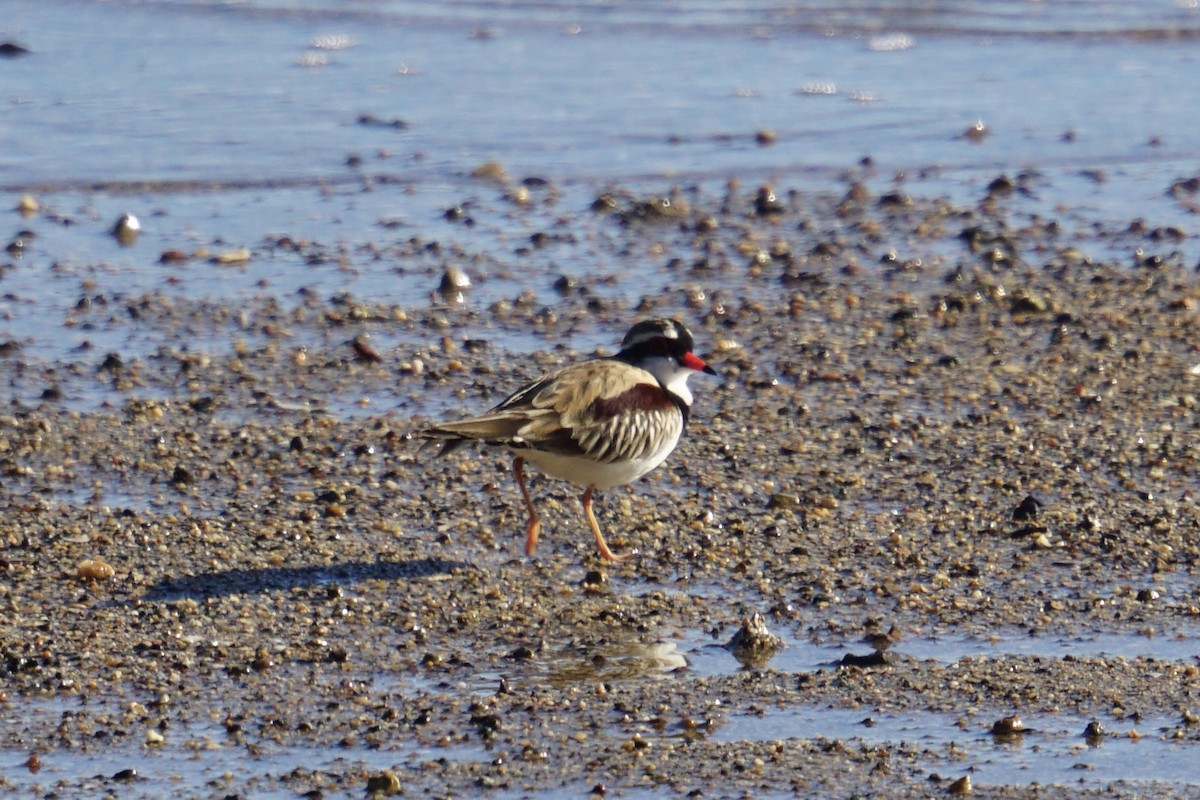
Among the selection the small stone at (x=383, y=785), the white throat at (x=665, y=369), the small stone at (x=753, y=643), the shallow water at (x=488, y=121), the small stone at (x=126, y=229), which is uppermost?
the shallow water at (x=488, y=121)

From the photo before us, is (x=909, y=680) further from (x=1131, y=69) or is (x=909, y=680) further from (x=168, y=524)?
(x=1131, y=69)

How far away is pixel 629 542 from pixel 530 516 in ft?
1.20

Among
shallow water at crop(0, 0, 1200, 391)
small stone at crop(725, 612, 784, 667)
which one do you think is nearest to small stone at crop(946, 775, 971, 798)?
small stone at crop(725, 612, 784, 667)

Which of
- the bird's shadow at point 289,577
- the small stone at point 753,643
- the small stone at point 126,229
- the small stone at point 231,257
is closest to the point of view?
the small stone at point 753,643

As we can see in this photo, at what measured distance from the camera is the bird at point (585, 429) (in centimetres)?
671

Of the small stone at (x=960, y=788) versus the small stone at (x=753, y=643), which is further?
the small stone at (x=753, y=643)

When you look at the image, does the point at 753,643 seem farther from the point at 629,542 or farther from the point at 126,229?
the point at 126,229

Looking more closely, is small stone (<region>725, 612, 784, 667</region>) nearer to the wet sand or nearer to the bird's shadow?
the wet sand

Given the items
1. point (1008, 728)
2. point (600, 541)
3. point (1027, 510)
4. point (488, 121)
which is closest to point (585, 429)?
point (600, 541)

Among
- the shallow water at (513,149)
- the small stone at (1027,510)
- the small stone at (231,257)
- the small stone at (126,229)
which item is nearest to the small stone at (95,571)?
the shallow water at (513,149)

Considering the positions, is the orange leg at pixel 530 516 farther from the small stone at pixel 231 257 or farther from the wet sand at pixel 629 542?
the small stone at pixel 231 257

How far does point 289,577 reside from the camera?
6.53 metres

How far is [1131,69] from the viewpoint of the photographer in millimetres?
15641

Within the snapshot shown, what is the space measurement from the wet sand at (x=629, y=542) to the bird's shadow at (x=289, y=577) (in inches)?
0.8
